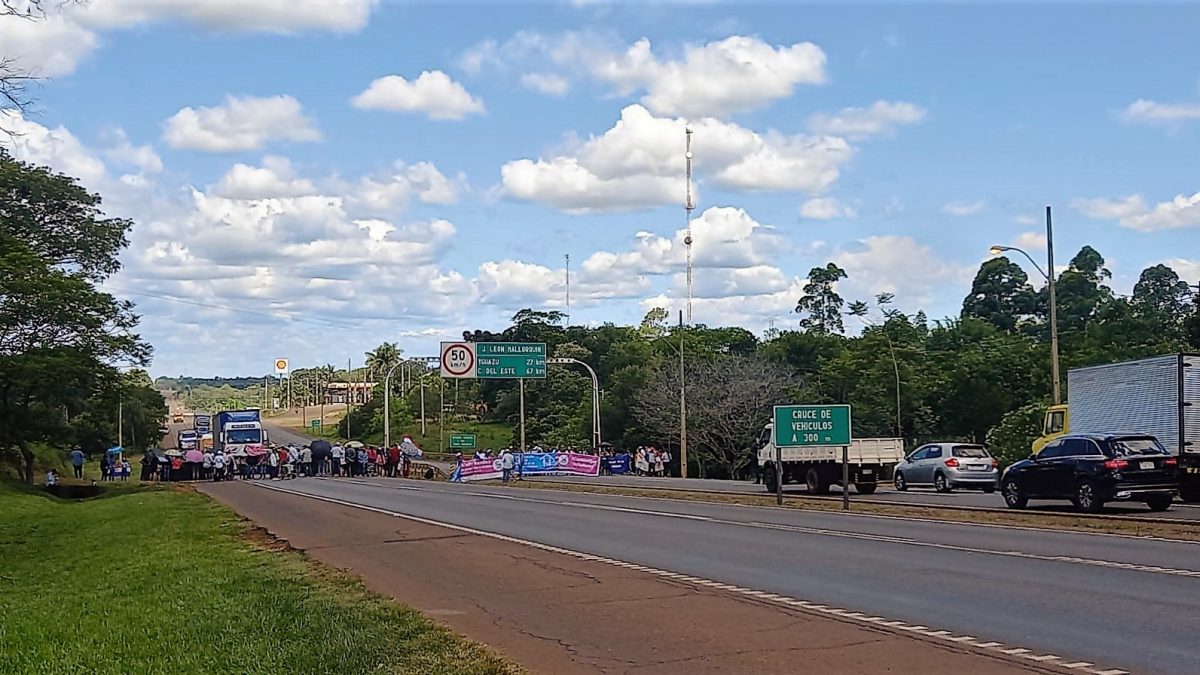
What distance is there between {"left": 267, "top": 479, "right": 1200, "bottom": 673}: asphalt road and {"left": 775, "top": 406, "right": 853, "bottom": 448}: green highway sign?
2059 millimetres

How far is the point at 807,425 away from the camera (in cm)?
2870

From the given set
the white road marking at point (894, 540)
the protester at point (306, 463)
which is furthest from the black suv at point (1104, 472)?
the protester at point (306, 463)

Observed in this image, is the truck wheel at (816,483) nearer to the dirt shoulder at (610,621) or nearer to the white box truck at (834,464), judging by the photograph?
the white box truck at (834,464)

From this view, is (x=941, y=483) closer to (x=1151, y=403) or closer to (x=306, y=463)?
(x=1151, y=403)

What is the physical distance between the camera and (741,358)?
Answer: 78.5 meters

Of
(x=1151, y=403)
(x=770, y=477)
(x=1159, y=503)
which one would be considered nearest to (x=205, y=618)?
(x=1159, y=503)

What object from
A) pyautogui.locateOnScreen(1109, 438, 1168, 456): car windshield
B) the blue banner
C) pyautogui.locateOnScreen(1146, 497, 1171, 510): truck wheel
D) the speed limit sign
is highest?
the speed limit sign

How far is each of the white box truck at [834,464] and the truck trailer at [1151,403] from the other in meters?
5.07

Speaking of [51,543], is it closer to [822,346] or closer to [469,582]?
[469,582]

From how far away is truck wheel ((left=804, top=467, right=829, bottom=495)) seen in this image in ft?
114

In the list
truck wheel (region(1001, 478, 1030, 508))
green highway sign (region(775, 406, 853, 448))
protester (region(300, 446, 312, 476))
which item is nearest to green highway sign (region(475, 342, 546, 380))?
protester (region(300, 446, 312, 476))

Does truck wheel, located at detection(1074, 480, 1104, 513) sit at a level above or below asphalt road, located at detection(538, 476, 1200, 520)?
above

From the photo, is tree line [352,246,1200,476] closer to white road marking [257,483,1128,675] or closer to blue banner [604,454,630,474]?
blue banner [604,454,630,474]

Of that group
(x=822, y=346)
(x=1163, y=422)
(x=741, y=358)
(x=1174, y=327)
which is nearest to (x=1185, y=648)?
(x=1163, y=422)
